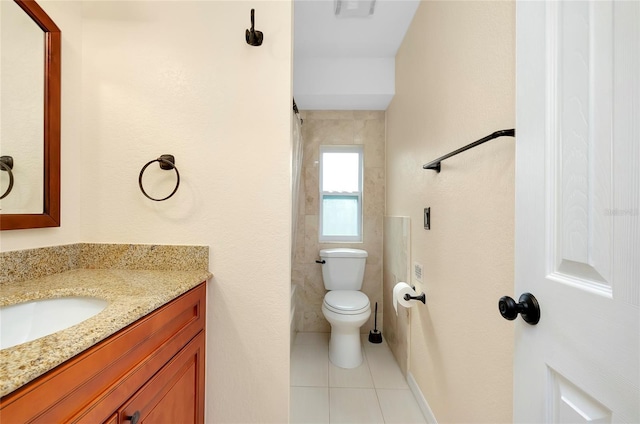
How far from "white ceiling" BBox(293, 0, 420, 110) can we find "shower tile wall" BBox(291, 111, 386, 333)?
0.12 meters

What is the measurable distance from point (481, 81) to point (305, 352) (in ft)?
7.30

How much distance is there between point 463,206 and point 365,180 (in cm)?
155

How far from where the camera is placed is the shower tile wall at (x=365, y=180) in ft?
8.55

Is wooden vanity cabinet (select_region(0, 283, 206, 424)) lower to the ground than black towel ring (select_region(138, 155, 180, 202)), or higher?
lower

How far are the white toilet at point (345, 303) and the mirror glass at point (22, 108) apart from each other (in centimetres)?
176

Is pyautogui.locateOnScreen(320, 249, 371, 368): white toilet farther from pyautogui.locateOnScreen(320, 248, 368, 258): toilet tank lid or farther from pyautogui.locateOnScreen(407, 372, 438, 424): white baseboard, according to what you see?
pyautogui.locateOnScreen(407, 372, 438, 424): white baseboard

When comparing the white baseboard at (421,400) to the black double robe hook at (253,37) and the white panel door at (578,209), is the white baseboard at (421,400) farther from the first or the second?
the black double robe hook at (253,37)

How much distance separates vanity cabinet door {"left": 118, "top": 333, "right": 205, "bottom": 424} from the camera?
2.34ft

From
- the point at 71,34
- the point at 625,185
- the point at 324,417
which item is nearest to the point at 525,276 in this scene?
the point at 625,185

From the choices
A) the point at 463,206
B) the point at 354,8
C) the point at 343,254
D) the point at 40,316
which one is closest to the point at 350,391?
the point at 343,254

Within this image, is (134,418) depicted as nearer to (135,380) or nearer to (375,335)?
(135,380)

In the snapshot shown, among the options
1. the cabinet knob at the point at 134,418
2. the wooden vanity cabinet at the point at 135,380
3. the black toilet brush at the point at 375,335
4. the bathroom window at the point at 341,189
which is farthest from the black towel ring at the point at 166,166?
the black toilet brush at the point at 375,335

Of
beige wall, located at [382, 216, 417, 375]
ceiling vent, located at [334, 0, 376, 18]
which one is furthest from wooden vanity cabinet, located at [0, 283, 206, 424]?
ceiling vent, located at [334, 0, 376, 18]

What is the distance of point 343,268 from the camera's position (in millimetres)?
2443
